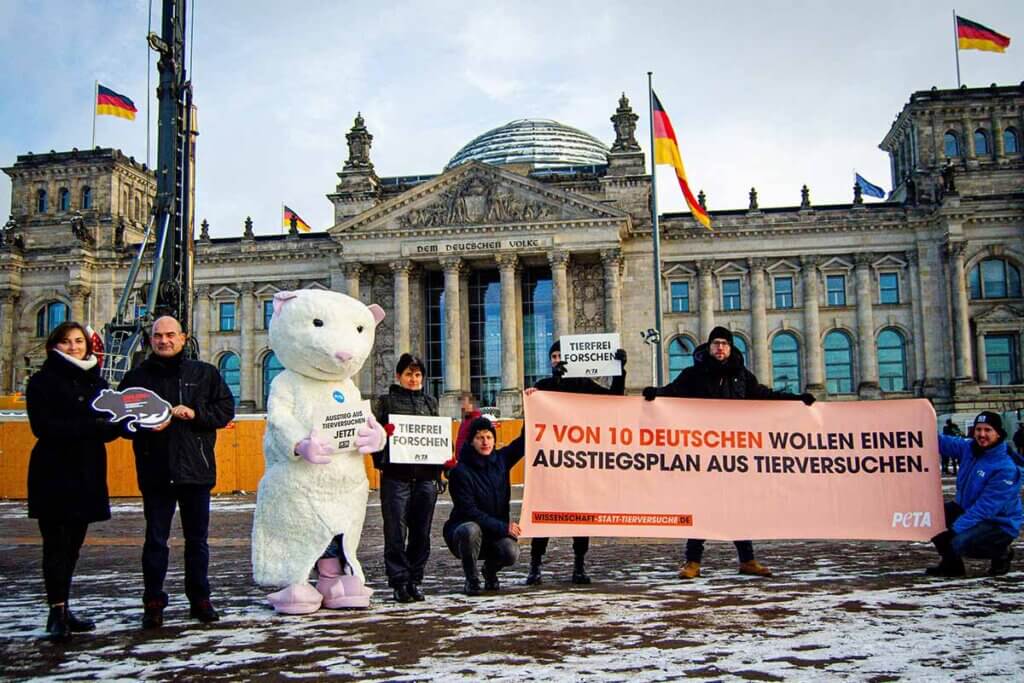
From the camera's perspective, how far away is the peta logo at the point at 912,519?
33.2 ft

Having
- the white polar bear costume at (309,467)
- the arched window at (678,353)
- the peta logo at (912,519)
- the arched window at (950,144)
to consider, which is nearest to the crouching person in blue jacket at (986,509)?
the peta logo at (912,519)

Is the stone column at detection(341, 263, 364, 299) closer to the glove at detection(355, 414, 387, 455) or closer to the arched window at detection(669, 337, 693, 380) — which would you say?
the arched window at detection(669, 337, 693, 380)

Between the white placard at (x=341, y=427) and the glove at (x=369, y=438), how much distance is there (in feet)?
0.14

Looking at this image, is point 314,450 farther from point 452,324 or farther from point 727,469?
point 452,324

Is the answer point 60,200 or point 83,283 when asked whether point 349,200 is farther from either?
point 60,200

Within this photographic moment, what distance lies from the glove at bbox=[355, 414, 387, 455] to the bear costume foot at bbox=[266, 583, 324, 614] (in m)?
1.25

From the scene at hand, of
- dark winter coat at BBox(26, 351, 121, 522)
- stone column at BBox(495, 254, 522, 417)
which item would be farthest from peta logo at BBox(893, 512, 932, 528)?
stone column at BBox(495, 254, 522, 417)

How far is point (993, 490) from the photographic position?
32.0 ft

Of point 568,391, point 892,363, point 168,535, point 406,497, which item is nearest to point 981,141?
point 892,363

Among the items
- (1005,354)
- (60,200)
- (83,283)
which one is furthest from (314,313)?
(60,200)

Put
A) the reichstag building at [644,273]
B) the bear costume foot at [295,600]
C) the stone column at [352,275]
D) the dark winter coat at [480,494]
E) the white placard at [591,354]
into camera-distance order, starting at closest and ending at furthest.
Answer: the bear costume foot at [295,600] → the dark winter coat at [480,494] → the white placard at [591,354] → the reichstag building at [644,273] → the stone column at [352,275]

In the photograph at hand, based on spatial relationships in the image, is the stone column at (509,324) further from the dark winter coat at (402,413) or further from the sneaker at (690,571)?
the dark winter coat at (402,413)

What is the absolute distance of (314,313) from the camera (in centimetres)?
850

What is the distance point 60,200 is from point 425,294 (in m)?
25.8
